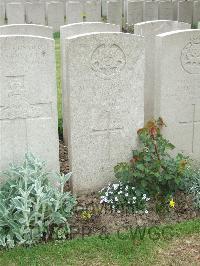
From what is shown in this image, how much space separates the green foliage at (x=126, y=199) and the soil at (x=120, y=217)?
0.18 feet

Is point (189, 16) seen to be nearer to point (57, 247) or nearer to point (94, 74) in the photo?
point (94, 74)

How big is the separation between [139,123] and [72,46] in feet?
3.73

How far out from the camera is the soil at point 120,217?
4.57 metres

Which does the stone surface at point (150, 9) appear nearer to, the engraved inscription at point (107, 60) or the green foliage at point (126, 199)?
the engraved inscription at point (107, 60)

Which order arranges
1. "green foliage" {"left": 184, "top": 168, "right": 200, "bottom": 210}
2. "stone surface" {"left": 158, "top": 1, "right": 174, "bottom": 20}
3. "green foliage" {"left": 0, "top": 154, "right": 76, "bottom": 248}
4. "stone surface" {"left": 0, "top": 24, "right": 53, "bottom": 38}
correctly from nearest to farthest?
"green foliage" {"left": 0, "top": 154, "right": 76, "bottom": 248}
"green foliage" {"left": 184, "top": 168, "right": 200, "bottom": 210}
"stone surface" {"left": 0, "top": 24, "right": 53, "bottom": 38}
"stone surface" {"left": 158, "top": 1, "right": 174, "bottom": 20}

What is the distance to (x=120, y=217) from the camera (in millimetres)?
4707

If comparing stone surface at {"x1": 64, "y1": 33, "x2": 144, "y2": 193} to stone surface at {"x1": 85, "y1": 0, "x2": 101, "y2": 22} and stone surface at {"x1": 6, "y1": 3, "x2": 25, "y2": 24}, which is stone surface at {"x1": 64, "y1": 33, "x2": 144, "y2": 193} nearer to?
A: stone surface at {"x1": 85, "y1": 0, "x2": 101, "y2": 22}

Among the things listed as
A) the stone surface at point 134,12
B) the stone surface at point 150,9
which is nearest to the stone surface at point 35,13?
the stone surface at point 134,12

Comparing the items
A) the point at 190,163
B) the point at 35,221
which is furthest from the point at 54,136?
the point at 190,163

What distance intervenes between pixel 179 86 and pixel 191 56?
34 cm

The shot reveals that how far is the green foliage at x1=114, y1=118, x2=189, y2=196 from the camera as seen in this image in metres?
4.67

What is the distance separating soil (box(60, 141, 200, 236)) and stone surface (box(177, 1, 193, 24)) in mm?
12083

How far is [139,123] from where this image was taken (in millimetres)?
5160

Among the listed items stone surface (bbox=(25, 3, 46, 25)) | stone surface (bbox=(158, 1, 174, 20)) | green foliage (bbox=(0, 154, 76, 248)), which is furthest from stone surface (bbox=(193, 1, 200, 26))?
green foliage (bbox=(0, 154, 76, 248))
